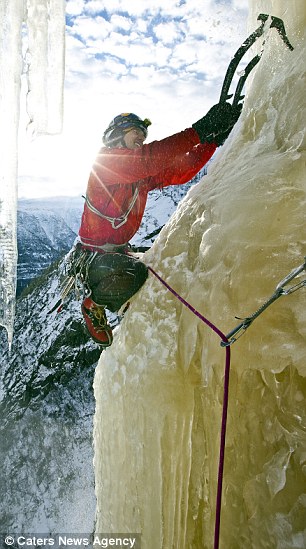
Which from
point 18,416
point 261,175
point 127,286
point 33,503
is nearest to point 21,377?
point 18,416

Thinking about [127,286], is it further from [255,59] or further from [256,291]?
[255,59]

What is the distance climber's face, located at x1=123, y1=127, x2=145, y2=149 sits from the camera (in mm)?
3141

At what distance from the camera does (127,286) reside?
3.04 m

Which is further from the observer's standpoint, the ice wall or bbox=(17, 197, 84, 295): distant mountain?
bbox=(17, 197, 84, 295): distant mountain

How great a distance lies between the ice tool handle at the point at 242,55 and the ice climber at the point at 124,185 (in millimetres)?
77

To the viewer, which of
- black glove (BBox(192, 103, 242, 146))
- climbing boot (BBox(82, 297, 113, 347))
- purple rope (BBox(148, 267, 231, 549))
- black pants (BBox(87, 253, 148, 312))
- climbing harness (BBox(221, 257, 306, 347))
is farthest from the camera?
climbing boot (BBox(82, 297, 113, 347))

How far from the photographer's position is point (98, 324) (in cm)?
343

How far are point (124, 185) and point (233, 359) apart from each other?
1.69 metres

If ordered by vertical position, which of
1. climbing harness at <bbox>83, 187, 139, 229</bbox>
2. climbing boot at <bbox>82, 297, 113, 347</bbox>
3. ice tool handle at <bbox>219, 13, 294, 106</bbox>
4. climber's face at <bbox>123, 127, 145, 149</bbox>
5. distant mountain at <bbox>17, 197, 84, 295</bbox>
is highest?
ice tool handle at <bbox>219, 13, 294, 106</bbox>

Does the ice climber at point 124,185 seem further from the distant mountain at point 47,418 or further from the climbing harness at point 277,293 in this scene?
the distant mountain at point 47,418

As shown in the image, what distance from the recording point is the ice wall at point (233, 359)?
1809mm

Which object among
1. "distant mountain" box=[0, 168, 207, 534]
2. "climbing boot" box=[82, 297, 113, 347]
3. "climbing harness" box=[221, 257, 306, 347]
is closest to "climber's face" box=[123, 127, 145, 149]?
"climbing boot" box=[82, 297, 113, 347]

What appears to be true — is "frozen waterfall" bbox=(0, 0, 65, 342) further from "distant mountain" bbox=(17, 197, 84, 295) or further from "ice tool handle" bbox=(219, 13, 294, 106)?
"distant mountain" bbox=(17, 197, 84, 295)

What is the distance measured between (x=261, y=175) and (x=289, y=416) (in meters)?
1.20
